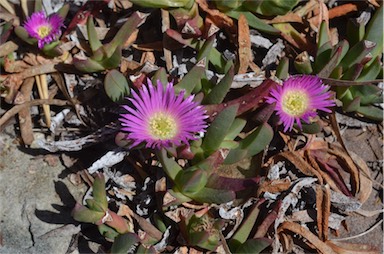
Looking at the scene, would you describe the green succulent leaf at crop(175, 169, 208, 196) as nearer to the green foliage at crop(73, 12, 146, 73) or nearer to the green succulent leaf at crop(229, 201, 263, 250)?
the green succulent leaf at crop(229, 201, 263, 250)

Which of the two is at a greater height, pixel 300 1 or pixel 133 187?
pixel 300 1

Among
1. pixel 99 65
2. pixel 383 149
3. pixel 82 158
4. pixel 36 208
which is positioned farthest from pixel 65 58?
pixel 383 149

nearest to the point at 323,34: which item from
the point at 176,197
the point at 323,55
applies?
the point at 323,55

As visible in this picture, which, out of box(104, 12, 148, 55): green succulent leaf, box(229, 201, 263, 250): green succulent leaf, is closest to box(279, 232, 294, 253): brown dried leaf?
box(229, 201, 263, 250): green succulent leaf

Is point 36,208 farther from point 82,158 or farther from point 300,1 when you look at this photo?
point 300,1

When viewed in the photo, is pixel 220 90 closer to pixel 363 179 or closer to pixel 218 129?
Result: pixel 218 129

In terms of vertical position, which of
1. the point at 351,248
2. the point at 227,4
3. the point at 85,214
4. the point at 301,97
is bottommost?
the point at 351,248
